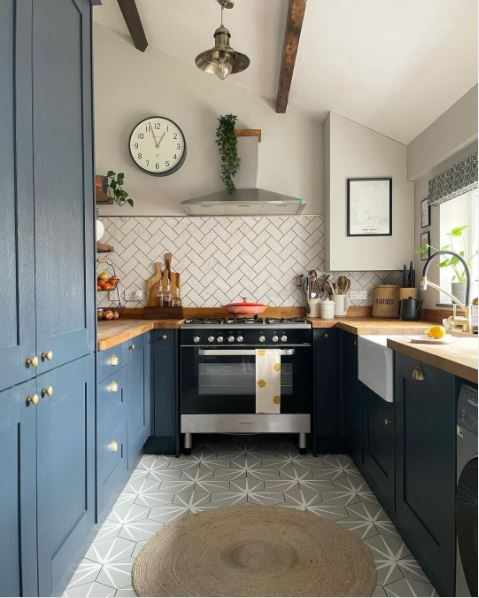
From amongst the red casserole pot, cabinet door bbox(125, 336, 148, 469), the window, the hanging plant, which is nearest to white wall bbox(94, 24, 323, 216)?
the hanging plant

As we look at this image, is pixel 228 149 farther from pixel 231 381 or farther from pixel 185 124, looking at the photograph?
pixel 231 381

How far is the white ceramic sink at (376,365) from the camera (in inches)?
75.1

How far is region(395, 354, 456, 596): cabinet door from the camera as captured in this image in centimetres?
135

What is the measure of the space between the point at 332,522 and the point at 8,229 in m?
1.85

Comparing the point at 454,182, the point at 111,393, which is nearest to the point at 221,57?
the point at 454,182

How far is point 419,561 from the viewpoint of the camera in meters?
1.67

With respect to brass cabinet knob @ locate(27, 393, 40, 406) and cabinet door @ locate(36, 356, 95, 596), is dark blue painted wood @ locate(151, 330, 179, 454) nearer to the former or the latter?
cabinet door @ locate(36, 356, 95, 596)

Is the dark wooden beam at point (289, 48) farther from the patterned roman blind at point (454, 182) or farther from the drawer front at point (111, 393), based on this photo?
the drawer front at point (111, 393)

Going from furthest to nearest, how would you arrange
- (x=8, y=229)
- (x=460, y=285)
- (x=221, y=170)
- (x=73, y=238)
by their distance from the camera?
(x=221, y=170)
(x=460, y=285)
(x=73, y=238)
(x=8, y=229)

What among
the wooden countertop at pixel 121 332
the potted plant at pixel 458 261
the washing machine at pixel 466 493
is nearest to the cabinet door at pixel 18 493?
the wooden countertop at pixel 121 332

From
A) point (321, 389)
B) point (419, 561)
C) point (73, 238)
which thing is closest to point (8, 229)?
point (73, 238)

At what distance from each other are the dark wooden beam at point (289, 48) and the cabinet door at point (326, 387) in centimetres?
175

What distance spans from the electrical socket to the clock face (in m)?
1.71

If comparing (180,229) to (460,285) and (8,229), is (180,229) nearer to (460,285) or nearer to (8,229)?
(460,285)
